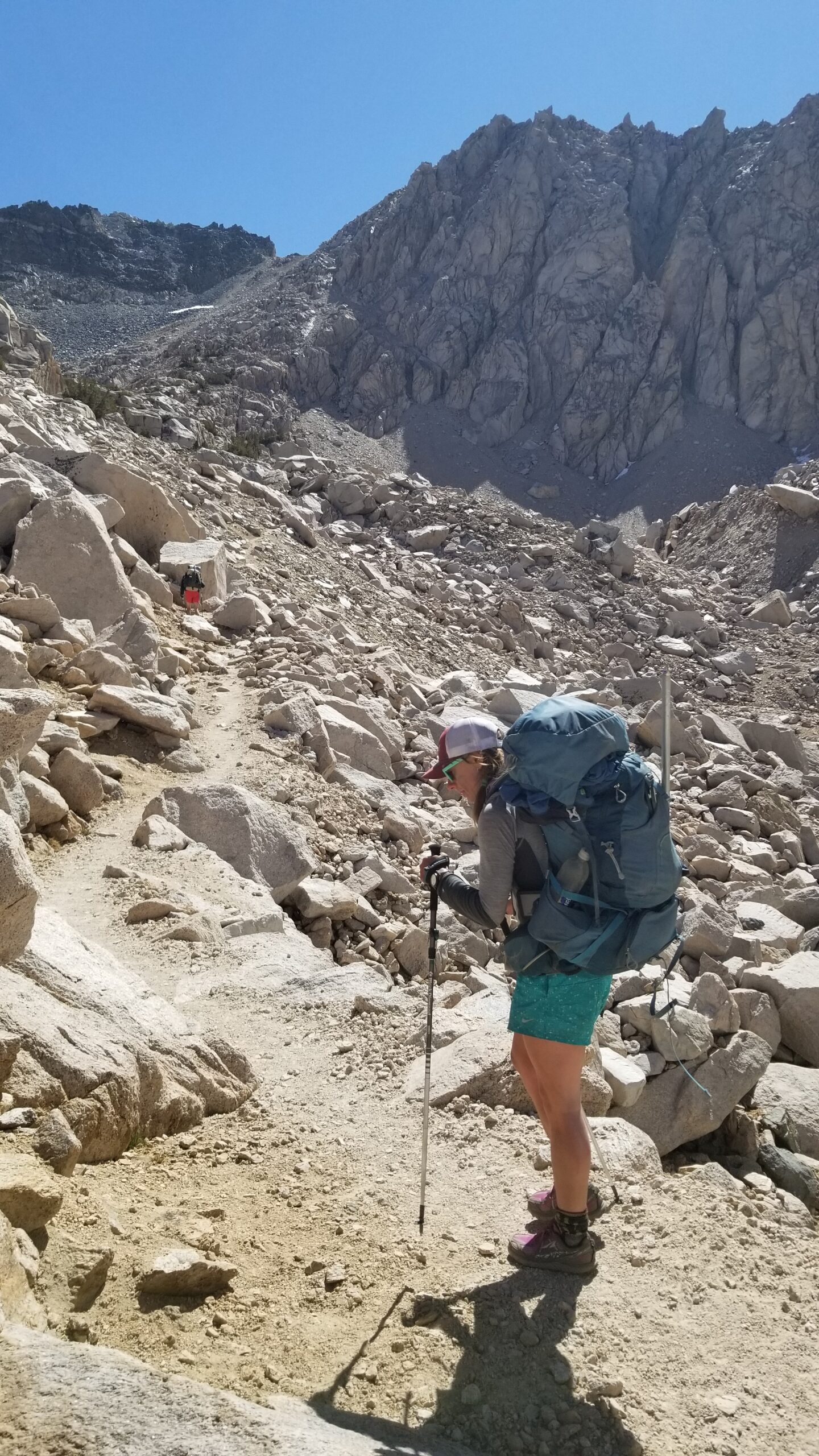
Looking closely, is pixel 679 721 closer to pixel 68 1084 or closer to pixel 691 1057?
pixel 691 1057

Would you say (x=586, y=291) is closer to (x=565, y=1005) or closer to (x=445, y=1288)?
(x=565, y=1005)

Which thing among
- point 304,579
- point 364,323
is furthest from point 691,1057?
point 364,323

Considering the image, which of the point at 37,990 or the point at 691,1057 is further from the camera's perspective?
the point at 691,1057

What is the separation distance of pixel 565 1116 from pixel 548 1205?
45cm

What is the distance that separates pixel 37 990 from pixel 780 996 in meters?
4.78

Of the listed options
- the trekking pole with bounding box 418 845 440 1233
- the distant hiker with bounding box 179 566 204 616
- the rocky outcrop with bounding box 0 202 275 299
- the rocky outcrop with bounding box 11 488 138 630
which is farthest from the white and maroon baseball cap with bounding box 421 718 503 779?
the rocky outcrop with bounding box 0 202 275 299

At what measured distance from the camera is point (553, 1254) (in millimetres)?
2848

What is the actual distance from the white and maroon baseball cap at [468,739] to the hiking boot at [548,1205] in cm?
142

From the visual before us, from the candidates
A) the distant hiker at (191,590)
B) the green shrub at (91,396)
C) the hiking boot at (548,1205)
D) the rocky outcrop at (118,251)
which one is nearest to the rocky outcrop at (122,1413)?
the hiking boot at (548,1205)

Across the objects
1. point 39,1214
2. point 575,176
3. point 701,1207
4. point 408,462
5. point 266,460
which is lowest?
point 701,1207

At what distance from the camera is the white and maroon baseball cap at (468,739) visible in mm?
2812

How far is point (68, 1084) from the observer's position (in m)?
2.87

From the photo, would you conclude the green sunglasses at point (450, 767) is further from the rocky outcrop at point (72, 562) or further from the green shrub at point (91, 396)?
the green shrub at point (91, 396)

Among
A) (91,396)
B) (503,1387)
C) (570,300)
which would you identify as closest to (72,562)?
(503,1387)
